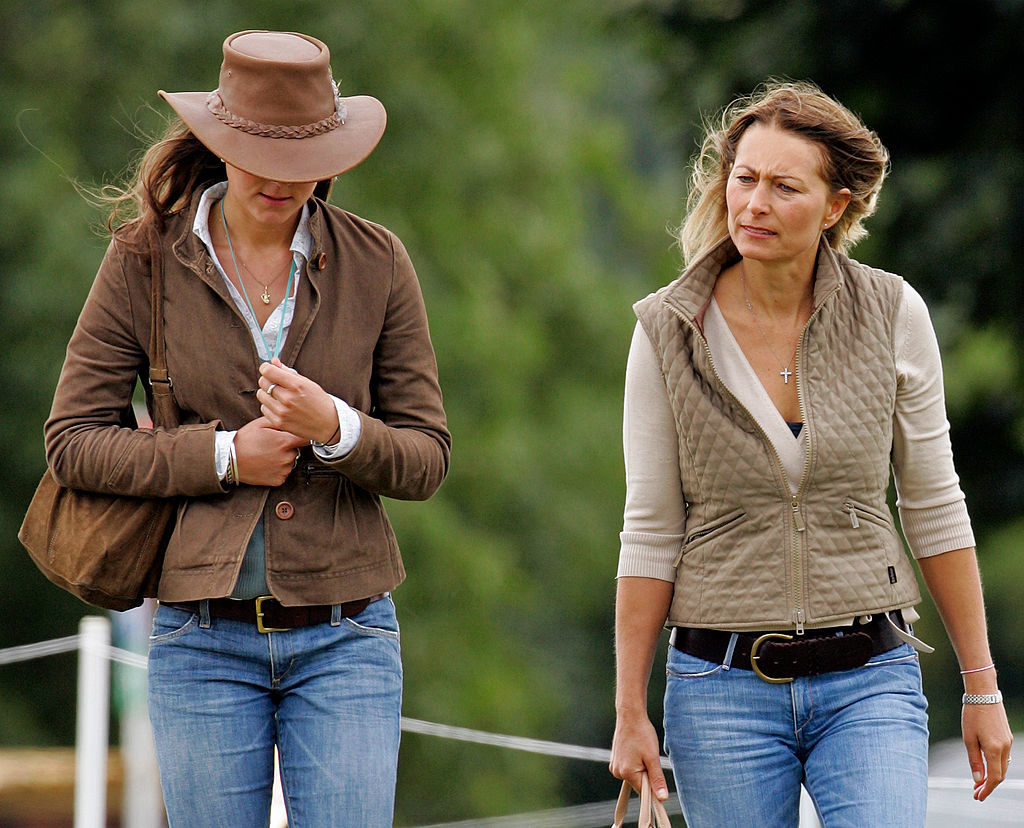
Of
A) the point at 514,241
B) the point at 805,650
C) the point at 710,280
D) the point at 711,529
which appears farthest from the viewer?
the point at 514,241

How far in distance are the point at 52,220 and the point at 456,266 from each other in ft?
14.5

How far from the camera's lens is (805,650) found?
10.7 ft

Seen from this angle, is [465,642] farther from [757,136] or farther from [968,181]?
[757,136]

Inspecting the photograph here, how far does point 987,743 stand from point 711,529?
2.25ft

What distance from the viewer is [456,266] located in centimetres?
Result: 1628

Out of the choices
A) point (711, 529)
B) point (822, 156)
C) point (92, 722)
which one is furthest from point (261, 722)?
point (92, 722)

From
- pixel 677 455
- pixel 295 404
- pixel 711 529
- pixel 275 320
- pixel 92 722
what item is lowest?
pixel 92 722


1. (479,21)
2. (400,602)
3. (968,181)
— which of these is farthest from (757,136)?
(479,21)

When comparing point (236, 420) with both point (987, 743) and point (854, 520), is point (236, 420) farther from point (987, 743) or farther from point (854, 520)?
point (987, 743)

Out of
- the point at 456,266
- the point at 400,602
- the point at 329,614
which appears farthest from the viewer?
the point at 456,266

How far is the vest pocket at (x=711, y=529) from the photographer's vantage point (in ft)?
11.0

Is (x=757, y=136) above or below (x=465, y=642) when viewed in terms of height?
above

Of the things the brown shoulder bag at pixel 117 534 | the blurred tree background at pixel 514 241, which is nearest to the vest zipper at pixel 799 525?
the brown shoulder bag at pixel 117 534

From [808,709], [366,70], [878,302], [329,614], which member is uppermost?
[366,70]
